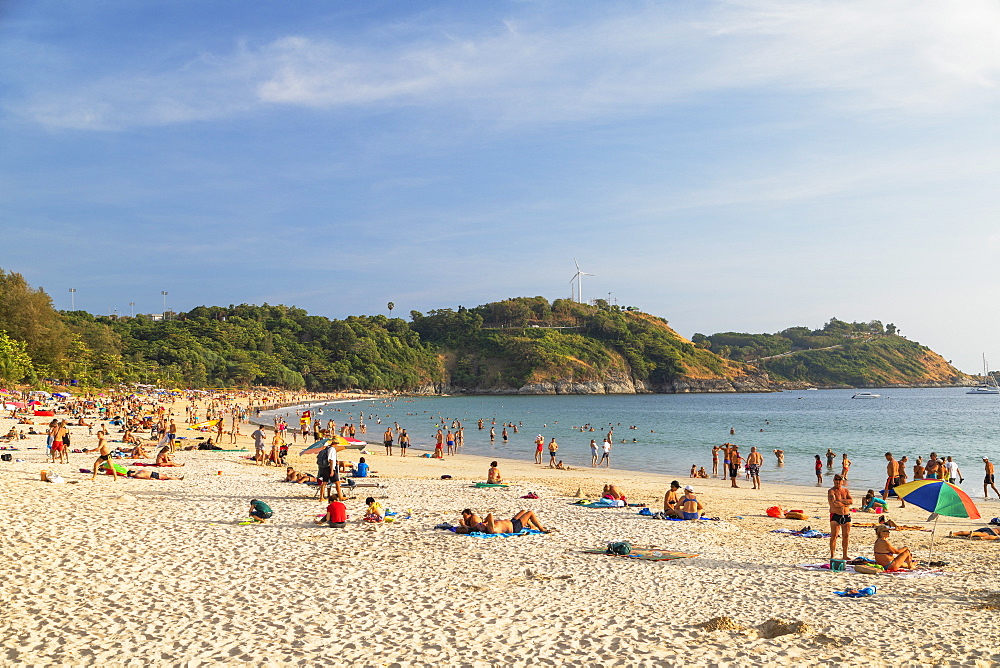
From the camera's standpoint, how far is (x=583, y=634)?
719cm

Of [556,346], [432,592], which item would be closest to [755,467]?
[432,592]

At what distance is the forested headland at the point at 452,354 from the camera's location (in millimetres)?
107688

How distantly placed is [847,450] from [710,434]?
38.4 feet

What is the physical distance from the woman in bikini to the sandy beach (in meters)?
0.45

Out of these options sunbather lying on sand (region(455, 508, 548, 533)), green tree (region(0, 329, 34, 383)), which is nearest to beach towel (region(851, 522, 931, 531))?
sunbather lying on sand (region(455, 508, 548, 533))

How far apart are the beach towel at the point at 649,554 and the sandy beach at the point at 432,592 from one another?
22cm

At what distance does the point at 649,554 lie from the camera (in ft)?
36.5

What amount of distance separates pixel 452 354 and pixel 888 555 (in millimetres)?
154905

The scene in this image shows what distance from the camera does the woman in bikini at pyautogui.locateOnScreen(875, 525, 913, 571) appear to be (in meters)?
10.1

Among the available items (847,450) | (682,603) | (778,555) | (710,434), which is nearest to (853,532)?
(778,555)

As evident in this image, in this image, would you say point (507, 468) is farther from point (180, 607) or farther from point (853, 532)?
point (180, 607)

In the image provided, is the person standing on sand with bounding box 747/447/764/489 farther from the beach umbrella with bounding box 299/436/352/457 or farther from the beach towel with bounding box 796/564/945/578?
the beach umbrella with bounding box 299/436/352/457

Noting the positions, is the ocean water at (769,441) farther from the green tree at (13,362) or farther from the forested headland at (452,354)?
the forested headland at (452,354)

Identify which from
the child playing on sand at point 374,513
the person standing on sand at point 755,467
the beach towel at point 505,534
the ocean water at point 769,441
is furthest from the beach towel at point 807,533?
the ocean water at point 769,441
